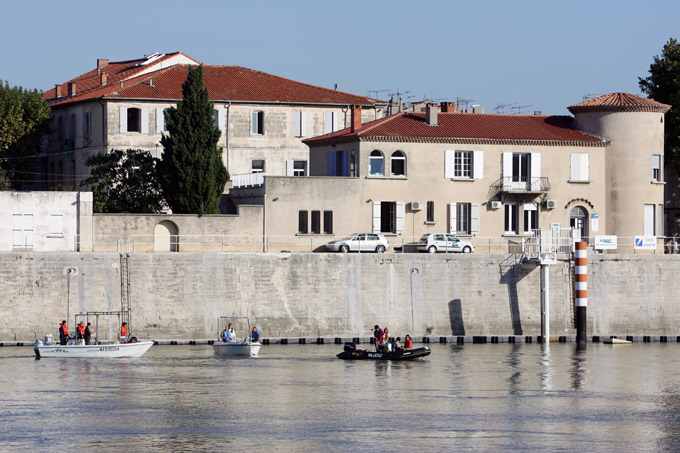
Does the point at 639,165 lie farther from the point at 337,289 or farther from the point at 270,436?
the point at 270,436

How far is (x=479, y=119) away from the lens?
73.2 metres

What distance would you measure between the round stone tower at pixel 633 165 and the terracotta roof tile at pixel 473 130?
1.25m

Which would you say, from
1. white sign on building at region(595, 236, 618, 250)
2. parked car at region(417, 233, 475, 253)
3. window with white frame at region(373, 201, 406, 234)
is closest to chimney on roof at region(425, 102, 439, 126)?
window with white frame at region(373, 201, 406, 234)

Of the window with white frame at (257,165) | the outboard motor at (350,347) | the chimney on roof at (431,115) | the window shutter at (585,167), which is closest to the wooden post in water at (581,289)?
the window shutter at (585,167)

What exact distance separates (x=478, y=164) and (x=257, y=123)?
18.9 meters

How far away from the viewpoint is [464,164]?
7075 cm

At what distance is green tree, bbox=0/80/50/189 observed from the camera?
8219 cm

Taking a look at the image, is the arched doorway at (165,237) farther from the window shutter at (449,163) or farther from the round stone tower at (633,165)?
the round stone tower at (633,165)

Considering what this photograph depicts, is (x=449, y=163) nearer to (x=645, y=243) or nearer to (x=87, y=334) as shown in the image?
(x=645, y=243)

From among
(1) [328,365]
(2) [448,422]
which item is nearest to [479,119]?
(1) [328,365]

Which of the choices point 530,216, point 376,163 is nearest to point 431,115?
point 376,163

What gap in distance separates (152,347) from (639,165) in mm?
29801

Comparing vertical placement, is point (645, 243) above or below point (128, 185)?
below

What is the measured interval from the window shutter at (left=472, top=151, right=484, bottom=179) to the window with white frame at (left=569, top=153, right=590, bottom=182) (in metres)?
5.33
